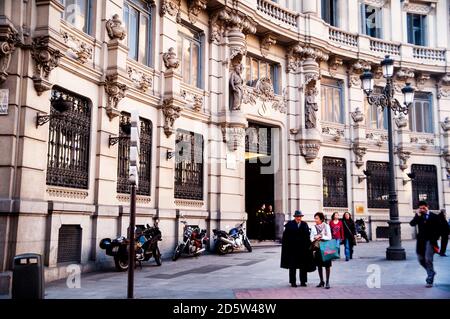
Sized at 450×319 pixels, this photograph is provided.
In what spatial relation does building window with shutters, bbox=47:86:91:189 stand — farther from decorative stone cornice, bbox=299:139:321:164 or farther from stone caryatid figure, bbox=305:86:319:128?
stone caryatid figure, bbox=305:86:319:128

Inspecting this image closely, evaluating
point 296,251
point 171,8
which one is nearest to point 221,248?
point 296,251

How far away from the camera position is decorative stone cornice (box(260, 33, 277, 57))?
21.3 meters

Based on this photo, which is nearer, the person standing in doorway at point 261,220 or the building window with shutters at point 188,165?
the building window with shutters at point 188,165

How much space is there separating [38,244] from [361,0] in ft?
71.5

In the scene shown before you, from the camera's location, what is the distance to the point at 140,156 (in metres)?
15.5

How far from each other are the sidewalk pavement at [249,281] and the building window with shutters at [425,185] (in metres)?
10.9

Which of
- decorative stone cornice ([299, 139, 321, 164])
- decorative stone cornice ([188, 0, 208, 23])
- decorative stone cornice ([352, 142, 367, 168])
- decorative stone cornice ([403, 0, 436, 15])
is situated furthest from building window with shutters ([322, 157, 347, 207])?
decorative stone cornice ([403, 0, 436, 15])

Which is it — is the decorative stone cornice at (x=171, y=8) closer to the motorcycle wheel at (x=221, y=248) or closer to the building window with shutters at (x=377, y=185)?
the motorcycle wheel at (x=221, y=248)

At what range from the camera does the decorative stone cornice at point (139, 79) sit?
1504 centimetres

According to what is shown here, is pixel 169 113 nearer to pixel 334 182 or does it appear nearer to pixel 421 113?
pixel 334 182

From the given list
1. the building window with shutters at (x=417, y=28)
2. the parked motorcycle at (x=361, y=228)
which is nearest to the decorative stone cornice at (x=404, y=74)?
the building window with shutters at (x=417, y=28)

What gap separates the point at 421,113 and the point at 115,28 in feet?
64.2
